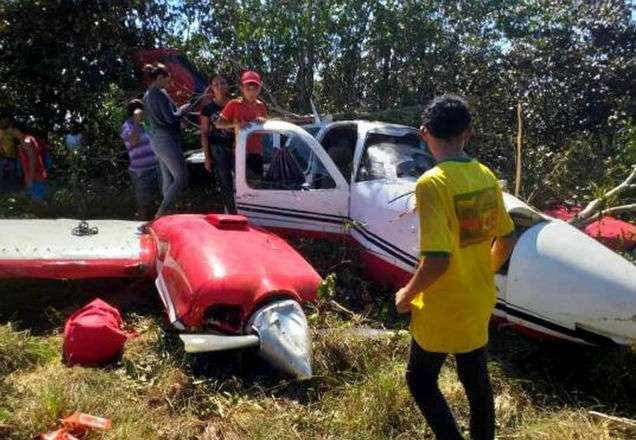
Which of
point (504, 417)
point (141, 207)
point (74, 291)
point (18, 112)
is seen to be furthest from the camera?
point (18, 112)

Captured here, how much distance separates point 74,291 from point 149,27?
676 centimetres

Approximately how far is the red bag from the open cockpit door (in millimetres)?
2264

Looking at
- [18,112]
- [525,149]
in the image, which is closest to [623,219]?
[525,149]

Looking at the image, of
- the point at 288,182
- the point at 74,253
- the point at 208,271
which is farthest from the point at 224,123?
the point at 208,271

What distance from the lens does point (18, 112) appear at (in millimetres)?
10859

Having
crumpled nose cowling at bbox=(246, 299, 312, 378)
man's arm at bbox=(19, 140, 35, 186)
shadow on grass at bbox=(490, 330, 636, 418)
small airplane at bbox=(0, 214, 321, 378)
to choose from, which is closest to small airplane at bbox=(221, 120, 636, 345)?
shadow on grass at bbox=(490, 330, 636, 418)

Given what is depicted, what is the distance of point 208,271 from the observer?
14.7 ft

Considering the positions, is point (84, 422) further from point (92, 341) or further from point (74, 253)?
point (74, 253)

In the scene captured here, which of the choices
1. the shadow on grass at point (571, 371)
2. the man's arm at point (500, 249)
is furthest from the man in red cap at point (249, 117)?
the man's arm at point (500, 249)

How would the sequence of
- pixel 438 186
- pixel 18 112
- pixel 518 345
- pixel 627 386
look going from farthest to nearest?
pixel 18 112 → pixel 518 345 → pixel 627 386 → pixel 438 186

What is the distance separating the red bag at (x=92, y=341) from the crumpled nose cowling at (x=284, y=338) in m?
0.99

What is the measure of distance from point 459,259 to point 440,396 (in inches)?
26.0

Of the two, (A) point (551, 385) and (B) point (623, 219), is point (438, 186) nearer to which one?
(A) point (551, 385)

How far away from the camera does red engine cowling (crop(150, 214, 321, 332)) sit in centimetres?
437
